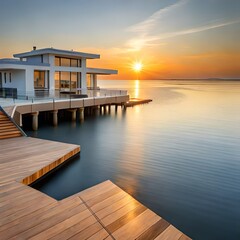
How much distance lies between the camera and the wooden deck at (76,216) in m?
4.27

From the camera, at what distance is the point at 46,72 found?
71.2 feet

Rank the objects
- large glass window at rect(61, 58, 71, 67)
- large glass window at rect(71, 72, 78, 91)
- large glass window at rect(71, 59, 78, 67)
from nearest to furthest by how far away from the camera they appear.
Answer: large glass window at rect(61, 58, 71, 67) < large glass window at rect(71, 59, 78, 67) < large glass window at rect(71, 72, 78, 91)

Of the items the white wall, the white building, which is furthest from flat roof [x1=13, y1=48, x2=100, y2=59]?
the white wall

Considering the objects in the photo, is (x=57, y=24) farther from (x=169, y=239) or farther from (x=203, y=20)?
(x=169, y=239)

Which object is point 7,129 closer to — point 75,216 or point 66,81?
point 75,216

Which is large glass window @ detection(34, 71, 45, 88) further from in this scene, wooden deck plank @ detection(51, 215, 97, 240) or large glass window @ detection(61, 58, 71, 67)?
wooden deck plank @ detection(51, 215, 97, 240)

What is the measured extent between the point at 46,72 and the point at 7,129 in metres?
11.4

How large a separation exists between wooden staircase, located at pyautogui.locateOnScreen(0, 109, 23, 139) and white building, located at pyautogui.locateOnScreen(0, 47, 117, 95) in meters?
6.83

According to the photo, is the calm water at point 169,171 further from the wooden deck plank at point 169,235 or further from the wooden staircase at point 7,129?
the wooden staircase at point 7,129

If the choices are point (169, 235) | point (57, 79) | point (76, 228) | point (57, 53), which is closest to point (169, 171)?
point (169, 235)

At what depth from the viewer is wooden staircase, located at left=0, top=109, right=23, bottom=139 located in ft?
36.3

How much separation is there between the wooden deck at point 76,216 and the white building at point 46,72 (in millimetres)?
14276

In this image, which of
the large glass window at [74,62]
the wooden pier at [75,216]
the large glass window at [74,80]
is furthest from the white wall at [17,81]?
the wooden pier at [75,216]

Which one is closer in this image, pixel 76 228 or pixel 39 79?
pixel 76 228
